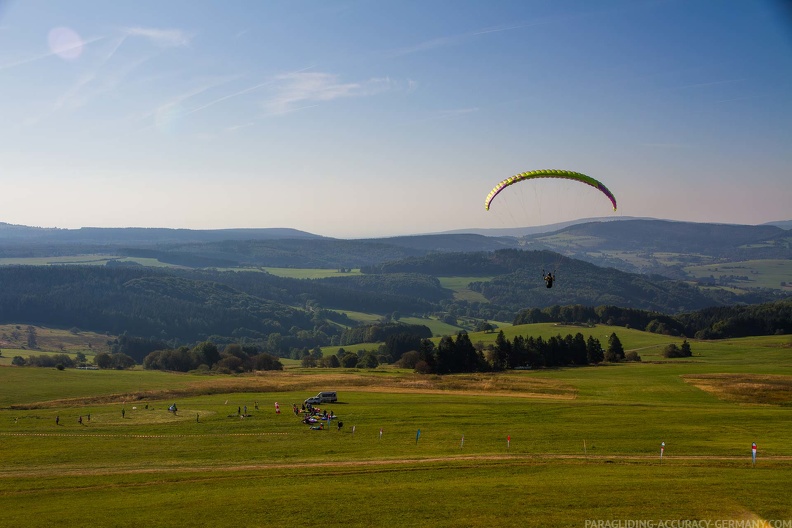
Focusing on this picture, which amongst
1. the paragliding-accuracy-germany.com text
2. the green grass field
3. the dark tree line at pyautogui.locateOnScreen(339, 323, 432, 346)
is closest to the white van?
the green grass field

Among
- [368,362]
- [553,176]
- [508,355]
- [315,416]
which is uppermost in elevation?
[553,176]

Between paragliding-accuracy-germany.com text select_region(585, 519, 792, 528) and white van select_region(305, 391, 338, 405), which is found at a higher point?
paragliding-accuracy-germany.com text select_region(585, 519, 792, 528)

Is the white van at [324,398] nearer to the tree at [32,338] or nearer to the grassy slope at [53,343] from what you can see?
the grassy slope at [53,343]

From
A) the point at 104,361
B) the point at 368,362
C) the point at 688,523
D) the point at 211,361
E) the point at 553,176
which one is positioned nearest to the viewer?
the point at 688,523

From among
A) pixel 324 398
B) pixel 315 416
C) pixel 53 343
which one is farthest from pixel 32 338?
pixel 315 416

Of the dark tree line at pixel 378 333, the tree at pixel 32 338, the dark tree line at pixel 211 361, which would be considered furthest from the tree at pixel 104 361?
the dark tree line at pixel 378 333

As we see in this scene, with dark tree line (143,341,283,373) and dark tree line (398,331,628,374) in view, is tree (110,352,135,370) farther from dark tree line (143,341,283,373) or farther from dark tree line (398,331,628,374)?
dark tree line (398,331,628,374)

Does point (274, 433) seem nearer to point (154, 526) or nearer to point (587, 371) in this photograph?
point (154, 526)

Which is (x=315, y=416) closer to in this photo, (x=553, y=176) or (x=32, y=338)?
(x=553, y=176)
